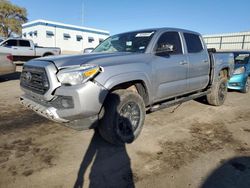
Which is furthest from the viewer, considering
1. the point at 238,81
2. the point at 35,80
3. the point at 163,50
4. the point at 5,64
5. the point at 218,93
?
the point at 5,64

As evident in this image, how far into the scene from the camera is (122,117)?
11.5 ft

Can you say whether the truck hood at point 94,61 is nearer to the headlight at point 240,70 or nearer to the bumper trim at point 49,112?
the bumper trim at point 49,112

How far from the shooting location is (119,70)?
10.8 feet

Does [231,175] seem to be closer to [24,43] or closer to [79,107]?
[79,107]

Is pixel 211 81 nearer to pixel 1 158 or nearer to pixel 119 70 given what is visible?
pixel 119 70

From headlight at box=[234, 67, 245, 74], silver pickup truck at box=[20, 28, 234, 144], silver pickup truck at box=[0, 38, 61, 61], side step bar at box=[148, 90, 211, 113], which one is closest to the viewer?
silver pickup truck at box=[20, 28, 234, 144]

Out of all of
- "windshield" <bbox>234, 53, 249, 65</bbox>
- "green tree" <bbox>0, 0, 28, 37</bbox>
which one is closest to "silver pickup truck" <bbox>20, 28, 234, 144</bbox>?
"windshield" <bbox>234, 53, 249, 65</bbox>

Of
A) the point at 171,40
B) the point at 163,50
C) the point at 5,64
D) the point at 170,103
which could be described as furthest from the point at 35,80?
the point at 5,64

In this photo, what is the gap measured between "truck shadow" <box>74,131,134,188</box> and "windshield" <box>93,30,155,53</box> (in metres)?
Answer: 1.89

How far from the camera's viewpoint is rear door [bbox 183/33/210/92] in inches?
192

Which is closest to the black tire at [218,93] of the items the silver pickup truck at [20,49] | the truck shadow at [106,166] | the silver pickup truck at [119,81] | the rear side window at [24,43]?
the silver pickup truck at [119,81]

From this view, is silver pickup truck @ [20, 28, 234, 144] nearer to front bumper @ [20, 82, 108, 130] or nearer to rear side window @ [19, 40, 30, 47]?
front bumper @ [20, 82, 108, 130]

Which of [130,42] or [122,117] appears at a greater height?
[130,42]

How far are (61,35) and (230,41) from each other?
101ft
